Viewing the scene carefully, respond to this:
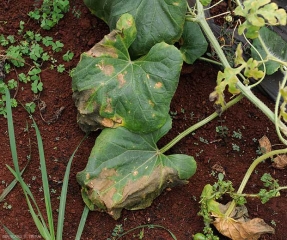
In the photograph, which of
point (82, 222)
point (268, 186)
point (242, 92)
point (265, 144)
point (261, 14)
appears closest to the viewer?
point (261, 14)

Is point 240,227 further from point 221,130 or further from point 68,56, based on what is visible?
point 68,56

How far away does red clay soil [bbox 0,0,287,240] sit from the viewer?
2.75m

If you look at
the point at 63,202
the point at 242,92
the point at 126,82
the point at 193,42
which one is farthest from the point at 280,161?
the point at 63,202

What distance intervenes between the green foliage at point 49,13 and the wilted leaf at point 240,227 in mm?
1480

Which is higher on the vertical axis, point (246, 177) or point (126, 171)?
point (126, 171)

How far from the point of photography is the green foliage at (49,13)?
3051mm

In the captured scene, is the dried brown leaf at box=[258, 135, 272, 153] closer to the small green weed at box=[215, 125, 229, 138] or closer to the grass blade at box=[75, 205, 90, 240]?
the small green weed at box=[215, 125, 229, 138]

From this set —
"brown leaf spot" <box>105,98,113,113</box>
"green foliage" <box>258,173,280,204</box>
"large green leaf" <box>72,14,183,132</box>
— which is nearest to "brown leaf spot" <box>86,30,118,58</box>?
"large green leaf" <box>72,14,183,132</box>

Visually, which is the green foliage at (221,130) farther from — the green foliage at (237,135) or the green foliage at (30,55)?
the green foliage at (30,55)

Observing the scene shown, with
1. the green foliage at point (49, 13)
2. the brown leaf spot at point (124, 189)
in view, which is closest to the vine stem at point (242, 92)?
the brown leaf spot at point (124, 189)

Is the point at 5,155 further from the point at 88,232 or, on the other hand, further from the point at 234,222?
the point at 234,222

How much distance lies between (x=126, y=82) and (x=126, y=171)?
46cm

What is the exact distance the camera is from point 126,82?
2.62m

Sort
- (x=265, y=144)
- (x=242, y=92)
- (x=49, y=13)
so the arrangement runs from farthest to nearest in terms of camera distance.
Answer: (x=49, y=13) → (x=265, y=144) → (x=242, y=92)
